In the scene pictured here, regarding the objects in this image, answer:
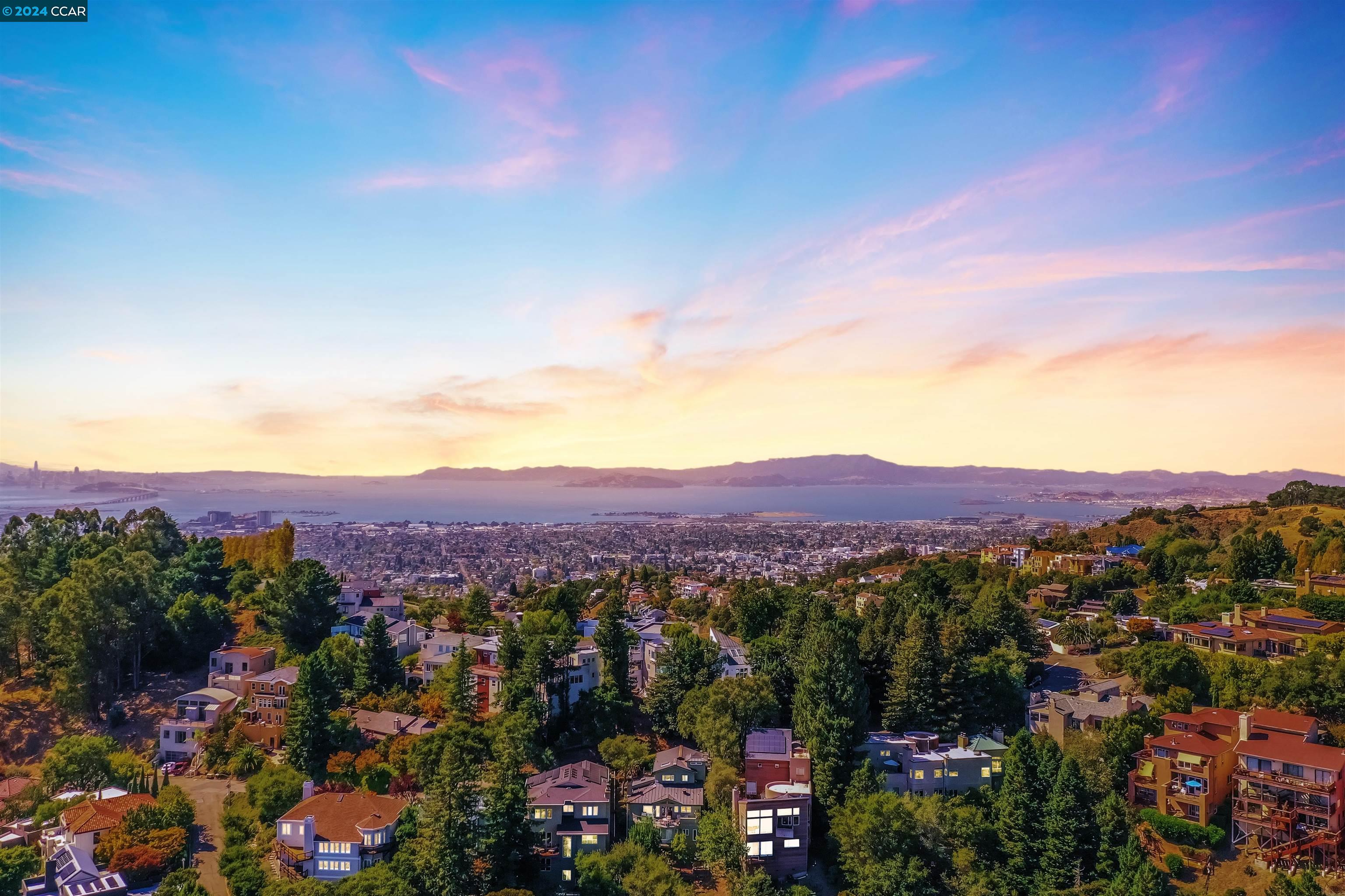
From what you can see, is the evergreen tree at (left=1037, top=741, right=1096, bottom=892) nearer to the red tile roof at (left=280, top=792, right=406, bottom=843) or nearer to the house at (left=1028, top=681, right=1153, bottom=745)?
the house at (left=1028, top=681, right=1153, bottom=745)

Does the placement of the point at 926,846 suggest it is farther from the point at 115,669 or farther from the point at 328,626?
the point at 115,669

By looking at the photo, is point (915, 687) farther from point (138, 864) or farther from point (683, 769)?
point (138, 864)

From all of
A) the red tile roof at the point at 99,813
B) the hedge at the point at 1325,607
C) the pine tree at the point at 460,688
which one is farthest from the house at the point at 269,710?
the hedge at the point at 1325,607

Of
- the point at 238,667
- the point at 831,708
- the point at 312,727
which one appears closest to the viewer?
the point at 831,708

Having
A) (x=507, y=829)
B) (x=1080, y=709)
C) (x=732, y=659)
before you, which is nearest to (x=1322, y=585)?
(x=1080, y=709)

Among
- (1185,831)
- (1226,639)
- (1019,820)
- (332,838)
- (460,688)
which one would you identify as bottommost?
(332,838)

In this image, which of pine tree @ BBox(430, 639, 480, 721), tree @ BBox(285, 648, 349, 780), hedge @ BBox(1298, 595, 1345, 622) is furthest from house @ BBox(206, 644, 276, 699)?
hedge @ BBox(1298, 595, 1345, 622)

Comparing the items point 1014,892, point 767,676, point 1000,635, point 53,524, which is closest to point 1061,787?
point 1014,892
